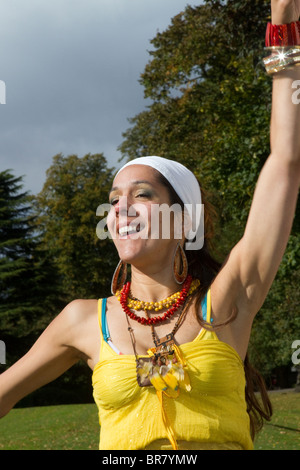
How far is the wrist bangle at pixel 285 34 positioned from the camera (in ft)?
7.63

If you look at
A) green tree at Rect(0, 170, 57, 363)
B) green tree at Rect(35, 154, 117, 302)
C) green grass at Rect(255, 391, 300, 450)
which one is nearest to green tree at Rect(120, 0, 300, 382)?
green grass at Rect(255, 391, 300, 450)

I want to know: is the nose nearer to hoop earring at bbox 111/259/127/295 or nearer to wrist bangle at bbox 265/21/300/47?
hoop earring at bbox 111/259/127/295

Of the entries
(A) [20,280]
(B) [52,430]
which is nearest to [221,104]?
(B) [52,430]

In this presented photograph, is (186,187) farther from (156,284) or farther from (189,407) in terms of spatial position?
(189,407)

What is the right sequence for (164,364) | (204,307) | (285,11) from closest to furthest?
(285,11)
(164,364)
(204,307)

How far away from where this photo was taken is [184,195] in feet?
8.79

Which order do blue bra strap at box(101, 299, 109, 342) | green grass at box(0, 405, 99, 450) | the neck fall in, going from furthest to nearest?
green grass at box(0, 405, 99, 450)
the neck
blue bra strap at box(101, 299, 109, 342)

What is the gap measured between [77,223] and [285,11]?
1309 inches

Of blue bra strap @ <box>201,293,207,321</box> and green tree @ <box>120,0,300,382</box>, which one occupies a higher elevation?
green tree @ <box>120,0,300,382</box>

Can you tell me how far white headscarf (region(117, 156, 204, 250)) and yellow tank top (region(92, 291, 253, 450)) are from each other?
51 cm

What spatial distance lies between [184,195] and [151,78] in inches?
680

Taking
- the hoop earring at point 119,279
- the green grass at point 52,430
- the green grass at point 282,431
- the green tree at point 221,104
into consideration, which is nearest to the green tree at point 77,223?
the green tree at point 221,104

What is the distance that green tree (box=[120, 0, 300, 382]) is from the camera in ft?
47.1

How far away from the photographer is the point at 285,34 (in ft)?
7.68
